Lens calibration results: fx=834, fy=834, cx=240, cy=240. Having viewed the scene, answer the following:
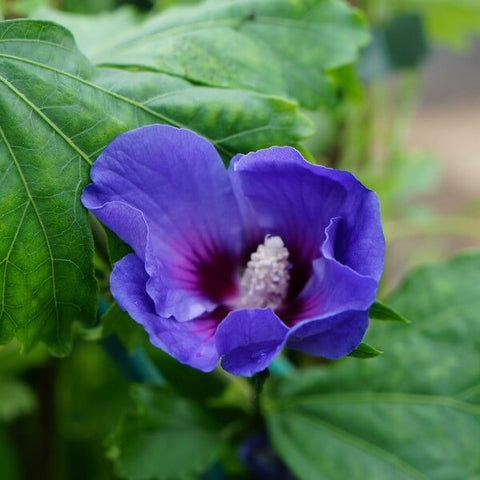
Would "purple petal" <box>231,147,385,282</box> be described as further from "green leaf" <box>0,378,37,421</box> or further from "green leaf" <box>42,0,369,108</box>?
"green leaf" <box>0,378,37,421</box>

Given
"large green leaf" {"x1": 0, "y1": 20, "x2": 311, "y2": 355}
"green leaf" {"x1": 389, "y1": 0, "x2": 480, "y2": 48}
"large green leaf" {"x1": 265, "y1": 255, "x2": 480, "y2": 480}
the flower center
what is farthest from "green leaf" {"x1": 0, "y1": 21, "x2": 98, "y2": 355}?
"green leaf" {"x1": 389, "y1": 0, "x2": 480, "y2": 48}

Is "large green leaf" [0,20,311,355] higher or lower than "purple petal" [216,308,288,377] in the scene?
higher

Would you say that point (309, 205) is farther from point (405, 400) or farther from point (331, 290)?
point (405, 400)

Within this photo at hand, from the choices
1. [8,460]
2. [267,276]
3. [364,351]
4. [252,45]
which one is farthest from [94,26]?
[8,460]

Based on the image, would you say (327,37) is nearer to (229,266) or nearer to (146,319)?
(229,266)

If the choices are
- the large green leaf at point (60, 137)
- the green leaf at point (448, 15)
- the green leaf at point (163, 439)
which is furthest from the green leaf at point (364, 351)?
the green leaf at point (448, 15)

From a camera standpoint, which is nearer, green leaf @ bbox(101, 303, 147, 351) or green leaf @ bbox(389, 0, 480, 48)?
green leaf @ bbox(101, 303, 147, 351)
